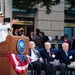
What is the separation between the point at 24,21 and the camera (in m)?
33.2

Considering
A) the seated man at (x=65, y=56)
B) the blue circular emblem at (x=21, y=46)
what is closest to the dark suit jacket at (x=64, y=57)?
the seated man at (x=65, y=56)

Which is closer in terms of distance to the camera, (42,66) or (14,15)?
(42,66)

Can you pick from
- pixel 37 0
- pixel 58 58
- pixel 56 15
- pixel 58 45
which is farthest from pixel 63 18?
pixel 58 58

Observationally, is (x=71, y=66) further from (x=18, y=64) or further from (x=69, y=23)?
(x=69, y=23)

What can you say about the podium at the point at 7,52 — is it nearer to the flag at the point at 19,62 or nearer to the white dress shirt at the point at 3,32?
the flag at the point at 19,62

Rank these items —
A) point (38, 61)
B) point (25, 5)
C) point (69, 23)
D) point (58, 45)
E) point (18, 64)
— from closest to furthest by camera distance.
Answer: point (18, 64) → point (38, 61) → point (25, 5) → point (58, 45) → point (69, 23)

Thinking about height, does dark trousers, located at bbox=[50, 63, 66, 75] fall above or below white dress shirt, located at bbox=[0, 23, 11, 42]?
below

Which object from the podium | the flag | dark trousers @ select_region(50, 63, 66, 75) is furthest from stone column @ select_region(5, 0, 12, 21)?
the podium

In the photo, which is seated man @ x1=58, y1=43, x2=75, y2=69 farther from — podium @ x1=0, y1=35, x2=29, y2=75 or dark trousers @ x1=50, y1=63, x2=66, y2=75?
podium @ x1=0, y1=35, x2=29, y2=75

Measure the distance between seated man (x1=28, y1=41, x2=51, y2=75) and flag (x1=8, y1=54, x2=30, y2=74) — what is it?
236 centimetres

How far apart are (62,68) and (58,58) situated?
82cm

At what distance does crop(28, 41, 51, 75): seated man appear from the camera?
1400 cm

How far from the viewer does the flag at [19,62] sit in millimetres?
10956

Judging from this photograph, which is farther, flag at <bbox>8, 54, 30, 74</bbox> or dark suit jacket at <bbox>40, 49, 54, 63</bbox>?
dark suit jacket at <bbox>40, 49, 54, 63</bbox>
